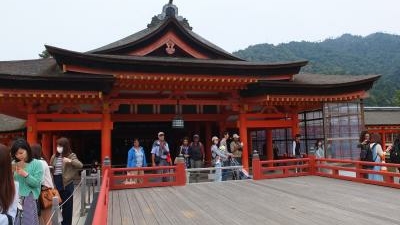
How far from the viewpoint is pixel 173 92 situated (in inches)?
639

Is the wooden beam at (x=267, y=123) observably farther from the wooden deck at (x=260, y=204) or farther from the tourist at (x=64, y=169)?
the tourist at (x=64, y=169)

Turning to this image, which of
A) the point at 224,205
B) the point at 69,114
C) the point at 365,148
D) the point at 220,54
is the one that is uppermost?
the point at 220,54

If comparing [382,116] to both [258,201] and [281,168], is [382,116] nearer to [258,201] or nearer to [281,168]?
[281,168]

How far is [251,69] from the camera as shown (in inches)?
622

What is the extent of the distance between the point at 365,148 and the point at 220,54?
8.24m

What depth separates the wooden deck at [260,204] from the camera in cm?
795

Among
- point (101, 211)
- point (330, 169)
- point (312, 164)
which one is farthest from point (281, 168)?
point (101, 211)

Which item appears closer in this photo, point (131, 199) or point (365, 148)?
point (131, 199)

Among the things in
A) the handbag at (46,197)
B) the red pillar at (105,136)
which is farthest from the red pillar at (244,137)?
the handbag at (46,197)

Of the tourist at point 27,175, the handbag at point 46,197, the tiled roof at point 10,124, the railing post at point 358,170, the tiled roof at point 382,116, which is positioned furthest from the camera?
the tiled roof at point 382,116

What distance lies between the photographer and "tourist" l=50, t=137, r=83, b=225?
7.19 m

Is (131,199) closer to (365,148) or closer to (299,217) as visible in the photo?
(299,217)

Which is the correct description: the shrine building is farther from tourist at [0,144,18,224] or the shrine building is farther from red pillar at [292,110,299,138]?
tourist at [0,144,18,224]

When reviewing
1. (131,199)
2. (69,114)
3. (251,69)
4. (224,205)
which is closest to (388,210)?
(224,205)
